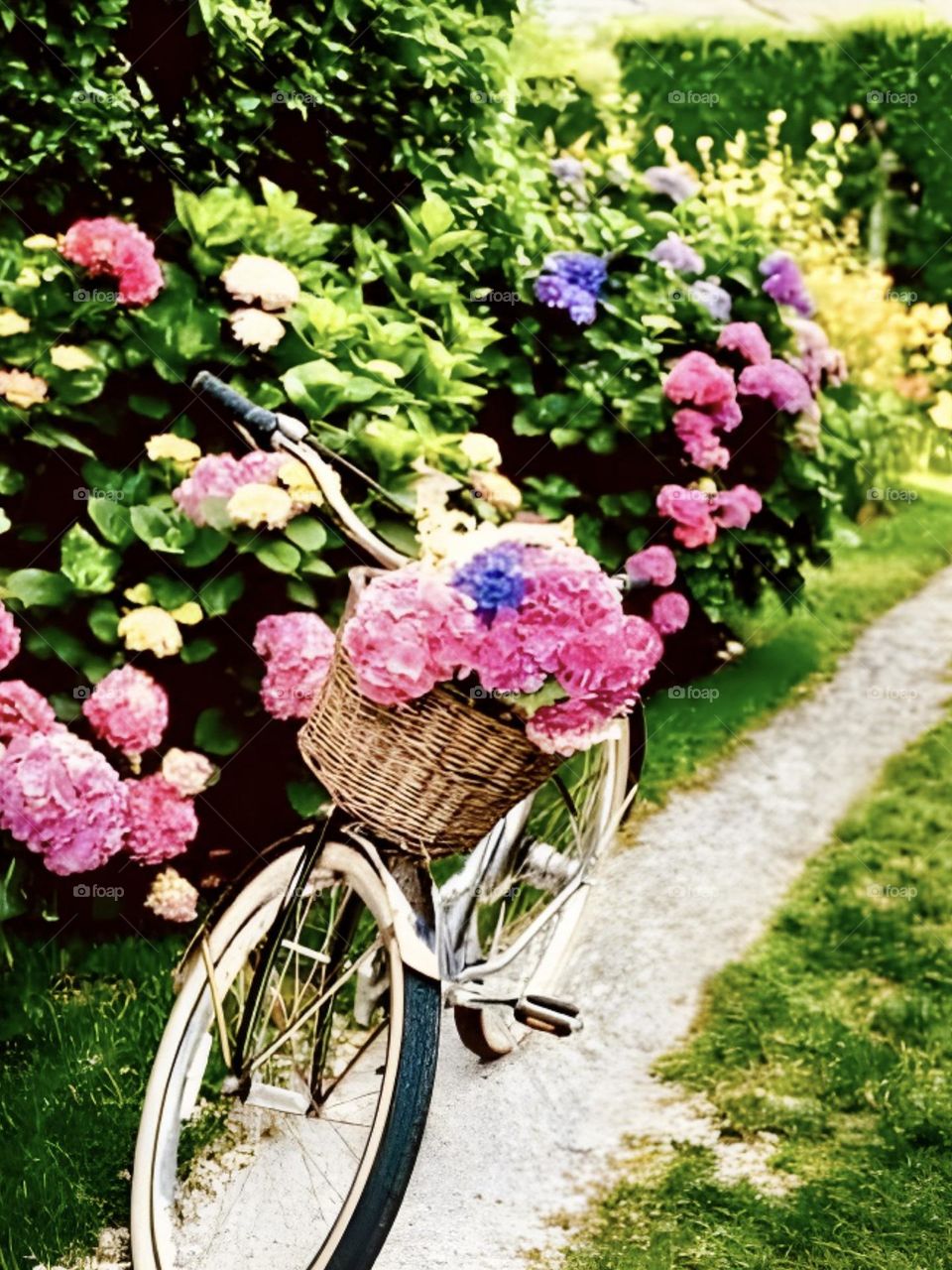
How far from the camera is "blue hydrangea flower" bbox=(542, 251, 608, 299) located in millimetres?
4453

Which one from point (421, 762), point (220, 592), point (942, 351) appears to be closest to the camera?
point (421, 762)

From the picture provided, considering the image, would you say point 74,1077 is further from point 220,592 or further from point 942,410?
point 942,410

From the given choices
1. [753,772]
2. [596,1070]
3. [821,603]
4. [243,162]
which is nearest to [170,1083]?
[596,1070]

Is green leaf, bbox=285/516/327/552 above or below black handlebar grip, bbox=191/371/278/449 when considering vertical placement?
below

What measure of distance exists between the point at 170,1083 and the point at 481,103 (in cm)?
272

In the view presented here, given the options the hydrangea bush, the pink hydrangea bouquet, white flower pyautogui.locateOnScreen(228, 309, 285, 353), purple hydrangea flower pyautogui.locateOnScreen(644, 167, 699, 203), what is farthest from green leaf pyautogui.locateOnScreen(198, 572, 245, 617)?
purple hydrangea flower pyautogui.locateOnScreen(644, 167, 699, 203)

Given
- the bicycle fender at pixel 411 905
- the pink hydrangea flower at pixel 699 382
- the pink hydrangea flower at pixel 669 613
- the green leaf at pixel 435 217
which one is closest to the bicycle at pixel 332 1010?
the bicycle fender at pixel 411 905

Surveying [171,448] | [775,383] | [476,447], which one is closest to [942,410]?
[775,383]

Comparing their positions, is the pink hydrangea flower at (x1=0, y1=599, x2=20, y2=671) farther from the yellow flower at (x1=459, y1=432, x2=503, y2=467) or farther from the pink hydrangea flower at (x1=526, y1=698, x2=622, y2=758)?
the pink hydrangea flower at (x1=526, y1=698, x2=622, y2=758)

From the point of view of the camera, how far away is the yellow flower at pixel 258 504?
3.29 meters

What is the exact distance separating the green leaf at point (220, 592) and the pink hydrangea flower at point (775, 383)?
6.29 ft

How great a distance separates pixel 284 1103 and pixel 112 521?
4.67 ft

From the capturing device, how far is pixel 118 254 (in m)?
3.43

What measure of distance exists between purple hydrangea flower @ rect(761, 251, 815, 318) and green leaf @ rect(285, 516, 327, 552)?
210 centimetres
